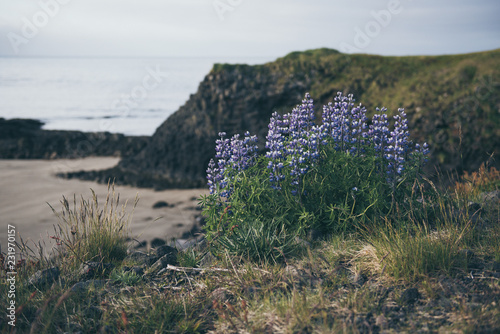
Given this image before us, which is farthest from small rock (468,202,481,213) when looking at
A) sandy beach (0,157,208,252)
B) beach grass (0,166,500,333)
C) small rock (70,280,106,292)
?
sandy beach (0,157,208,252)

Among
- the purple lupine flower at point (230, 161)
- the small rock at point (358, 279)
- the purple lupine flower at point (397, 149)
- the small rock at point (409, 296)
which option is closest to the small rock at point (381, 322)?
the small rock at point (409, 296)

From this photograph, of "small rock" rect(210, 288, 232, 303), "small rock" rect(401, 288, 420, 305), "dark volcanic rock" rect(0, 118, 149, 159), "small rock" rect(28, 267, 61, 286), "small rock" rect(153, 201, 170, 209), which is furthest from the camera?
"dark volcanic rock" rect(0, 118, 149, 159)

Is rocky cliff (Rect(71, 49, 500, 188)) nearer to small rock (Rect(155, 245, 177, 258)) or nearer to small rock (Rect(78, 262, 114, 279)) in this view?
small rock (Rect(155, 245, 177, 258))

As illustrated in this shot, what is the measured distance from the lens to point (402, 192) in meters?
4.77

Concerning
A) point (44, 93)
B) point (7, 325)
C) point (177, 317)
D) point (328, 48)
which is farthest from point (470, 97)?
point (44, 93)

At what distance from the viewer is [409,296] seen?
3277 millimetres

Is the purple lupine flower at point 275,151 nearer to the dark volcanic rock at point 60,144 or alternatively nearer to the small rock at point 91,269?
the small rock at point 91,269

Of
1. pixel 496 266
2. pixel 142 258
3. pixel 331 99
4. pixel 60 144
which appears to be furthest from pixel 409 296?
pixel 60 144

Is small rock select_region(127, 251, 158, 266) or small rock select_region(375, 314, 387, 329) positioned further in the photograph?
small rock select_region(127, 251, 158, 266)

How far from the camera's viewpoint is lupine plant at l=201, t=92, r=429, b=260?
4.44 meters

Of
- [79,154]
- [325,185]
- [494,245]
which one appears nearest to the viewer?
[494,245]

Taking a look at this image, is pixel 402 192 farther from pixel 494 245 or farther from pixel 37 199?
pixel 37 199

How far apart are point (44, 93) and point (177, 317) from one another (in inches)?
1520

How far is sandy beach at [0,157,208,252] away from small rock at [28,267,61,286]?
2.82 meters
